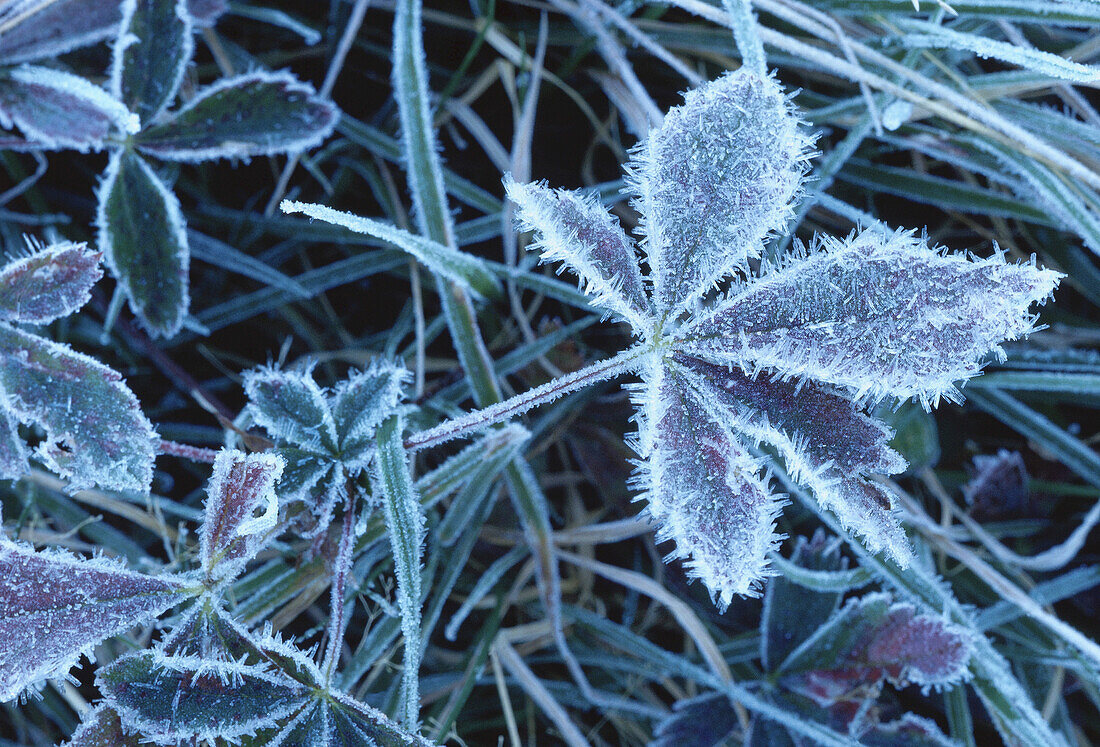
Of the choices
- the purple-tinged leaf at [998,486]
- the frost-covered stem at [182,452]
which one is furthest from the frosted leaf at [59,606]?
the purple-tinged leaf at [998,486]

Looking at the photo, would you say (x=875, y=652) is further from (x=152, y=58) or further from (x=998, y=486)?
(x=152, y=58)

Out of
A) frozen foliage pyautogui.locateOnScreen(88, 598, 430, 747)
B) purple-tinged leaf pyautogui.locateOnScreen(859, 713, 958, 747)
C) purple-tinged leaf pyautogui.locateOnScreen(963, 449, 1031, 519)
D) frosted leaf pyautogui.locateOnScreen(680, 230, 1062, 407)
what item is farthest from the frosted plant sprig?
purple-tinged leaf pyautogui.locateOnScreen(963, 449, 1031, 519)

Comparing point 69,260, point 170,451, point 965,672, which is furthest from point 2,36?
point 965,672

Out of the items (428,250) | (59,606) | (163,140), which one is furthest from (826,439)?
(163,140)

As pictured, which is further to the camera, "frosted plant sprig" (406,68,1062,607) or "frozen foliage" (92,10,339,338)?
"frozen foliage" (92,10,339,338)

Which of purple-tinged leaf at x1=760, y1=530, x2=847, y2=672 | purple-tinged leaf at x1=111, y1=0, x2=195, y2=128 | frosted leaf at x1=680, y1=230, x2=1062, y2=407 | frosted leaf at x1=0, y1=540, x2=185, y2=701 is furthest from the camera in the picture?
purple-tinged leaf at x1=760, y1=530, x2=847, y2=672

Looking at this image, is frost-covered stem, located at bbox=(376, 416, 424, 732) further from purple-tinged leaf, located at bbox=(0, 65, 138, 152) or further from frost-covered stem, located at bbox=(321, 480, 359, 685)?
purple-tinged leaf, located at bbox=(0, 65, 138, 152)

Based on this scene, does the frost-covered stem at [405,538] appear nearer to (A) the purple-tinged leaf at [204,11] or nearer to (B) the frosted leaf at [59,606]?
(B) the frosted leaf at [59,606]
